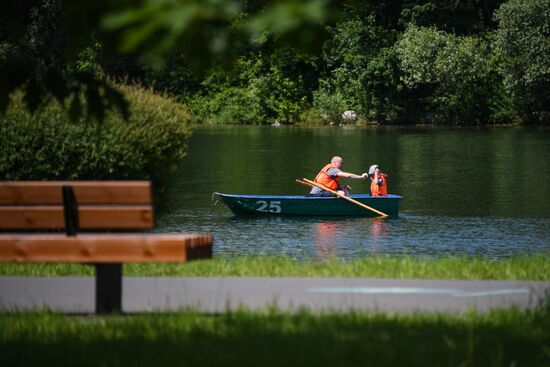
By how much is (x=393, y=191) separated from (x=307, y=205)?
6.96 m

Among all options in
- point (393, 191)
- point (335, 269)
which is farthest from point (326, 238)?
point (335, 269)

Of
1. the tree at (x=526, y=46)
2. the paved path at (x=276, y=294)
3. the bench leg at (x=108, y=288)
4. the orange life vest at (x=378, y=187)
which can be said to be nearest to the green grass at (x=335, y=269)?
the paved path at (x=276, y=294)

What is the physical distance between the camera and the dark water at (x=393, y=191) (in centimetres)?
2264

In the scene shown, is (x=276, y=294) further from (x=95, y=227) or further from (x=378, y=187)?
(x=378, y=187)

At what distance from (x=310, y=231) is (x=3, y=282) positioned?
15.7 metres

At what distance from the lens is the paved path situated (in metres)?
8.71

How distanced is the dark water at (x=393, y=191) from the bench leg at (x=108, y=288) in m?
8.49

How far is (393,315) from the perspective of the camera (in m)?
8.20

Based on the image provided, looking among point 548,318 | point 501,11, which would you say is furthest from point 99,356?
point 501,11

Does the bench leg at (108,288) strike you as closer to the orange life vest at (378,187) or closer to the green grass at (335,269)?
the green grass at (335,269)

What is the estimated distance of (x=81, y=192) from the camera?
871cm

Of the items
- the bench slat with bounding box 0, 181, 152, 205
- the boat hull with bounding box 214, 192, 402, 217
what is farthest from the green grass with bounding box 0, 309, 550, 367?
the boat hull with bounding box 214, 192, 402, 217

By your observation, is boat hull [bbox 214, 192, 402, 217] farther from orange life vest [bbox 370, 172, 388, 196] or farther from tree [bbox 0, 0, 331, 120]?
tree [bbox 0, 0, 331, 120]

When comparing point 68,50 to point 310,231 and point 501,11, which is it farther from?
point 501,11
